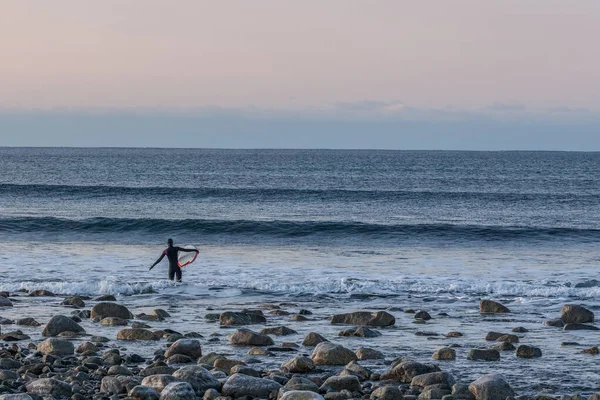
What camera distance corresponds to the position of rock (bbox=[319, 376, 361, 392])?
39.7 feet

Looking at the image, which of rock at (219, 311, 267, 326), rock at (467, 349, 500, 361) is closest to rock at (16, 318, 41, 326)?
rock at (219, 311, 267, 326)

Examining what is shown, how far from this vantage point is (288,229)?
1602 inches

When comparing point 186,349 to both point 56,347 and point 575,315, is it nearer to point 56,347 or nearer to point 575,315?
point 56,347

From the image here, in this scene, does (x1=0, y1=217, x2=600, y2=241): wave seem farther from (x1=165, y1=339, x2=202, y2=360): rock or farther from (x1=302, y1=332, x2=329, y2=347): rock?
(x1=165, y1=339, x2=202, y2=360): rock

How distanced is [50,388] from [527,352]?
820cm

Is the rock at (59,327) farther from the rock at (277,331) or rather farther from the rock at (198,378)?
the rock at (198,378)

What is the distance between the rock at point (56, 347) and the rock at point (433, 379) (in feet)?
19.9

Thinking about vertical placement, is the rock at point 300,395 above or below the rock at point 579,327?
above

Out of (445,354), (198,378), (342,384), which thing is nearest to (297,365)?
(342,384)

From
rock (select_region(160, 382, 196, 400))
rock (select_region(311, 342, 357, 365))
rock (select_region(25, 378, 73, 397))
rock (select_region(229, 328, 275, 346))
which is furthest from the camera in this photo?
rock (select_region(229, 328, 275, 346))

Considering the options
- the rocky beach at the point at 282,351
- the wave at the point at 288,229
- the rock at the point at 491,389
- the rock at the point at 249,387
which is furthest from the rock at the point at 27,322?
the wave at the point at 288,229

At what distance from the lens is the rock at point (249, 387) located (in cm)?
1180

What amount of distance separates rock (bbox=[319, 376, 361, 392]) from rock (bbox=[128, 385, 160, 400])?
240cm

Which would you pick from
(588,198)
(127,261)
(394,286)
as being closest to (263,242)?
(127,261)
